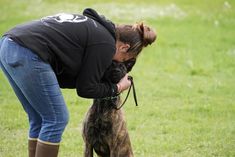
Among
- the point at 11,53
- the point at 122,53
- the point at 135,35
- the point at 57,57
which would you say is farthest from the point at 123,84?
the point at 11,53

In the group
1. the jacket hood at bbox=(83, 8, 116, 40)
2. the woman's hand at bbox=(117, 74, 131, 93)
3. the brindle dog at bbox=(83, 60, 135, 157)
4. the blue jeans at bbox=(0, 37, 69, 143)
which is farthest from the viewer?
the brindle dog at bbox=(83, 60, 135, 157)

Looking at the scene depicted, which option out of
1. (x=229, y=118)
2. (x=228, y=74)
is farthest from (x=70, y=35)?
(x=228, y=74)

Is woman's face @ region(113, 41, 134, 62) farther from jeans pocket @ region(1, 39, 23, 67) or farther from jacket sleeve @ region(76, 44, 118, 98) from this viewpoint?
jeans pocket @ region(1, 39, 23, 67)

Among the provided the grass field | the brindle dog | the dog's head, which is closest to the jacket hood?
the dog's head

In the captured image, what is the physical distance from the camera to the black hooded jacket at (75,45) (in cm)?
461

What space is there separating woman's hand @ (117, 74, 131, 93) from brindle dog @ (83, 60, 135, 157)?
43cm

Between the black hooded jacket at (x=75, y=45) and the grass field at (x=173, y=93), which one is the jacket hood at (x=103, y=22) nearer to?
the black hooded jacket at (x=75, y=45)

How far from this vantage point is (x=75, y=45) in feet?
15.2

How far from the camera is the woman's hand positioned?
16.6 ft

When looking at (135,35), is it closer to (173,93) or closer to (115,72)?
(115,72)

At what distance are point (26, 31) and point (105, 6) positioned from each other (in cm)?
1297

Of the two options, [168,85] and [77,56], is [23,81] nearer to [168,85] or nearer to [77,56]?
[77,56]

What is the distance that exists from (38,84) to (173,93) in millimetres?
5019

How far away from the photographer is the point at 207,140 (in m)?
7.17
